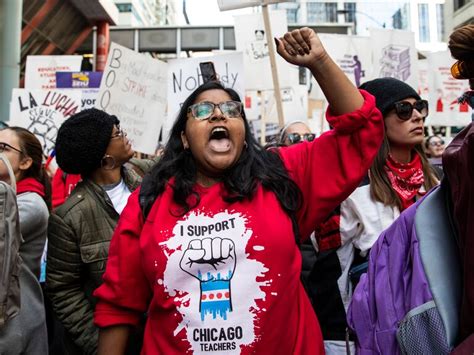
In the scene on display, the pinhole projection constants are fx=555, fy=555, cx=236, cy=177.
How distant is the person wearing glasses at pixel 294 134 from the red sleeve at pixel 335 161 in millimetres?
2475

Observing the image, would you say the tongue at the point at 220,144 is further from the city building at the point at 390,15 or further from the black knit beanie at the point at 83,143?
the city building at the point at 390,15

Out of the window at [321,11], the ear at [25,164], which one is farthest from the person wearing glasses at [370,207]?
the window at [321,11]

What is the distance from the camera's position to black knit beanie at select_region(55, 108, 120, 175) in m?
2.49

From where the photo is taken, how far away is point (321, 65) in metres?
1.66

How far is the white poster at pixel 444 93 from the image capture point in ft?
25.2

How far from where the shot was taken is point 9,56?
1134 cm

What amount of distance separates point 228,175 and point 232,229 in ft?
0.71

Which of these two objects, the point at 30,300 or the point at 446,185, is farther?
the point at 30,300

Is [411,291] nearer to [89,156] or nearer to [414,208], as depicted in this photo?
[414,208]

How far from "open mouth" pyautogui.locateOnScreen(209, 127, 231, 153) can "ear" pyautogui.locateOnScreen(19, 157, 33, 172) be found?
1340mm

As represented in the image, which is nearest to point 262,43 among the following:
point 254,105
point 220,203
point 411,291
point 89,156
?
point 254,105

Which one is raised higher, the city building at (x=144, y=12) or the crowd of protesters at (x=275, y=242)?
the city building at (x=144, y=12)

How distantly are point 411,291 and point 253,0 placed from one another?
3.07 metres

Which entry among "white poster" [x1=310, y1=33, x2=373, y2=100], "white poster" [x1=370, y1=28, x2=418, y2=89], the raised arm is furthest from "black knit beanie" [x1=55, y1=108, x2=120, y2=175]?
"white poster" [x1=310, y1=33, x2=373, y2=100]
